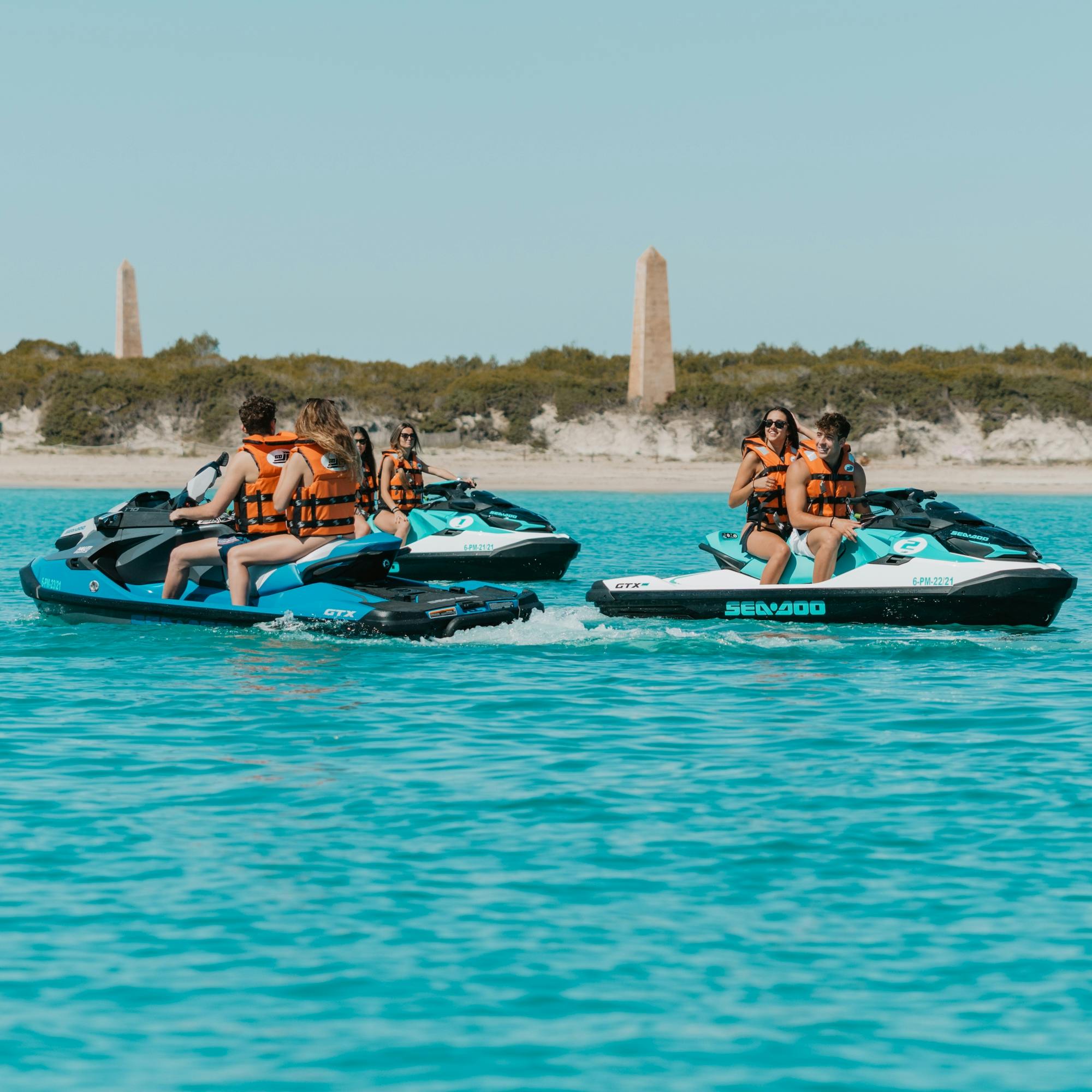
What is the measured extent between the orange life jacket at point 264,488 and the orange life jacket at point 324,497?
4.6 inches

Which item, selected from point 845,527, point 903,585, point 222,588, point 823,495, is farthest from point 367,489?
point 903,585

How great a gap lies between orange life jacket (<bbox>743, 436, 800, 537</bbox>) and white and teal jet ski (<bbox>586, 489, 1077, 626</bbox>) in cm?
29

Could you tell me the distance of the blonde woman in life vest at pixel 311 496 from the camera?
10836 millimetres

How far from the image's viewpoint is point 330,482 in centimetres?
1102

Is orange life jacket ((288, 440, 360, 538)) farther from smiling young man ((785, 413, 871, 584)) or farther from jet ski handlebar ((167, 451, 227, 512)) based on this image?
smiling young man ((785, 413, 871, 584))

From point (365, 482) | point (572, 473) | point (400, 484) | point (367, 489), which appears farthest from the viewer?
point (572, 473)

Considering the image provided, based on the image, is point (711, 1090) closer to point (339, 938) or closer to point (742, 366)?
point (339, 938)

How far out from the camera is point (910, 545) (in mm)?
11977

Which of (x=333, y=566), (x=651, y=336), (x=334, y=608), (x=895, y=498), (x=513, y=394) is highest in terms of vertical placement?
(x=651, y=336)

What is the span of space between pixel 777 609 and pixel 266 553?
375 centimetres

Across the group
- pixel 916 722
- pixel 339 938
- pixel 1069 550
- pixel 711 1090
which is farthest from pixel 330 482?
pixel 1069 550

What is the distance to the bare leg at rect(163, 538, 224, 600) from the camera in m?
11.4

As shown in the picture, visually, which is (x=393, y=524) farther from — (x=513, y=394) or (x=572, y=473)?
(x=513, y=394)

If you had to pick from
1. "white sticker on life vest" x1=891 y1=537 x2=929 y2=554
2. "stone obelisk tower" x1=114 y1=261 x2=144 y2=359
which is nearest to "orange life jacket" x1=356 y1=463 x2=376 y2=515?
"white sticker on life vest" x1=891 y1=537 x2=929 y2=554
